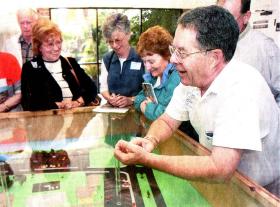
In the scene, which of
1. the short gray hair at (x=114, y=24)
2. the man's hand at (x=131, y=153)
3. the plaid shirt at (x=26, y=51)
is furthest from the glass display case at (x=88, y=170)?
the short gray hair at (x=114, y=24)

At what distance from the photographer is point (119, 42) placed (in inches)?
45.6

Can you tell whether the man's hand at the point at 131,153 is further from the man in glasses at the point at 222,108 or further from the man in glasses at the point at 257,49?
the man in glasses at the point at 257,49

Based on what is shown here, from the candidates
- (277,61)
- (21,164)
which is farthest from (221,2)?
(21,164)

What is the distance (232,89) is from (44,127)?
0.86 meters

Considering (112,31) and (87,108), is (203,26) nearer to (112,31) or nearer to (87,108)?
(112,31)

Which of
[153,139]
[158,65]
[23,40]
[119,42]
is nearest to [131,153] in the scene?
[153,139]

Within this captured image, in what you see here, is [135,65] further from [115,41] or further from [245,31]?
[245,31]

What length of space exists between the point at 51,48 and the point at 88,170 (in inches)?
20.5

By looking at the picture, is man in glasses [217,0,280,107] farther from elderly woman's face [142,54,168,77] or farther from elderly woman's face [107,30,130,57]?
elderly woman's face [107,30,130,57]

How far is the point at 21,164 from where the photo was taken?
1.01 metres

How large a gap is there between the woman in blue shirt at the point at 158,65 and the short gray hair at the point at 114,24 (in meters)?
0.08

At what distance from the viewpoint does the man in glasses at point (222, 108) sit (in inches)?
26.5

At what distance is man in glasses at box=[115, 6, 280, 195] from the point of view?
673 millimetres

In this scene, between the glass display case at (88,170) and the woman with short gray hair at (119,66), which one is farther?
the woman with short gray hair at (119,66)
